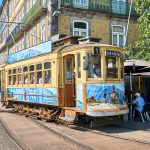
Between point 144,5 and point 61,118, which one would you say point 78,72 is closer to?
point 61,118

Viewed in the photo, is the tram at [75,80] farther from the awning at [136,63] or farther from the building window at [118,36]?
the building window at [118,36]

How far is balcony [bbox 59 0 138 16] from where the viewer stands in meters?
25.7

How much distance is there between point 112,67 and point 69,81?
6.29 ft

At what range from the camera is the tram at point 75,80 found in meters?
13.5

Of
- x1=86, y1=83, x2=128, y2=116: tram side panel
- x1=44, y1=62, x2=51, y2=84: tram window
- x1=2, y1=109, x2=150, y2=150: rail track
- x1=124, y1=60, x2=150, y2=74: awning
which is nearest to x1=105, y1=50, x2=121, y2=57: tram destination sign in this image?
x1=86, y1=83, x2=128, y2=116: tram side panel

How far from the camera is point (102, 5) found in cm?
2723

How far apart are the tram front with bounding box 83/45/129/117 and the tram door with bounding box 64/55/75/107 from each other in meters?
1.44

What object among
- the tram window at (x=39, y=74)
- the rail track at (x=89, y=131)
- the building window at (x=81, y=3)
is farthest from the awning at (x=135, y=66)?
the building window at (x=81, y=3)

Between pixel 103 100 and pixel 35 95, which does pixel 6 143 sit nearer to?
pixel 103 100

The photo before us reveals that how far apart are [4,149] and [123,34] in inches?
756

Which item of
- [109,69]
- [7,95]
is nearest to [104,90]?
[109,69]

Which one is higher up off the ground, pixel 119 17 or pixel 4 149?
pixel 119 17

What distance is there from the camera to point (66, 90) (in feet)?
49.1

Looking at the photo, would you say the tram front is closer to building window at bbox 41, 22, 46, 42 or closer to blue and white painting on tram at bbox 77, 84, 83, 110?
blue and white painting on tram at bbox 77, 84, 83, 110
